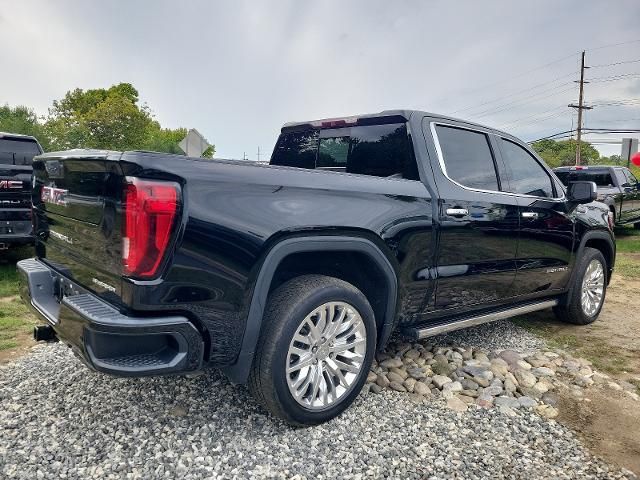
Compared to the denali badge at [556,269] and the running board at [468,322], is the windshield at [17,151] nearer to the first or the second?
the running board at [468,322]

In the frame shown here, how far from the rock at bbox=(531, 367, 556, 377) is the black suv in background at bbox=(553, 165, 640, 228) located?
9.21 metres

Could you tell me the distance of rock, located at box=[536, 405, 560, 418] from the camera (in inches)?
120

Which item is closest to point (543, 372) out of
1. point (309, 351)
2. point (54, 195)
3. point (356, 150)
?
point (309, 351)

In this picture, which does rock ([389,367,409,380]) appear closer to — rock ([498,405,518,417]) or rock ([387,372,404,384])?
rock ([387,372,404,384])

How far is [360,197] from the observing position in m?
2.84

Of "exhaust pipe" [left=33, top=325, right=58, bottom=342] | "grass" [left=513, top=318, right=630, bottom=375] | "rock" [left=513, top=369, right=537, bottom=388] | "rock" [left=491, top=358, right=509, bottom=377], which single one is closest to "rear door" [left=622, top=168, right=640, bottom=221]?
"grass" [left=513, top=318, right=630, bottom=375]

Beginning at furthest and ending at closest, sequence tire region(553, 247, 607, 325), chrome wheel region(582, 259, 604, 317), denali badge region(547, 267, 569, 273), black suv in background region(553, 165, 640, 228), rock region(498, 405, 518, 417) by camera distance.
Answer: black suv in background region(553, 165, 640, 228), chrome wheel region(582, 259, 604, 317), tire region(553, 247, 607, 325), denali badge region(547, 267, 569, 273), rock region(498, 405, 518, 417)

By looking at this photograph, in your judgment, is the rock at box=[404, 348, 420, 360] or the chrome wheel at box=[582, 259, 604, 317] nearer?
the rock at box=[404, 348, 420, 360]

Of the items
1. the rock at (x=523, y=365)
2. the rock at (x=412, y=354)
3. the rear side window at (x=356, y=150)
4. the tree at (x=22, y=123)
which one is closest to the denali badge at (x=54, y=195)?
the rear side window at (x=356, y=150)

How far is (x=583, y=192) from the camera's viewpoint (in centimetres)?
437

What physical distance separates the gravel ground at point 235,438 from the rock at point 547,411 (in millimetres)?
84

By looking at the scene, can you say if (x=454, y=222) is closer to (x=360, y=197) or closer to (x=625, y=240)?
(x=360, y=197)

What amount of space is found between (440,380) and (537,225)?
5.11 feet

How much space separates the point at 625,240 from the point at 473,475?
11685 mm
